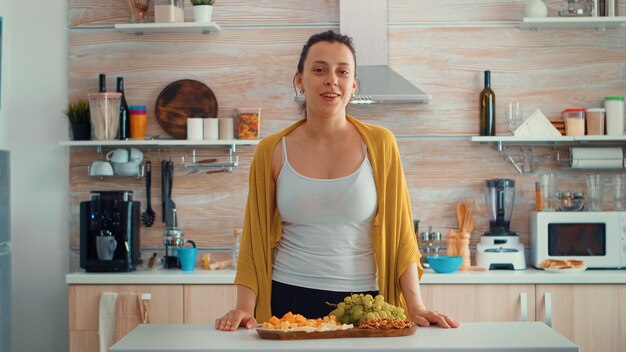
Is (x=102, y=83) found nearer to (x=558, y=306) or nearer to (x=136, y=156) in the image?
(x=136, y=156)

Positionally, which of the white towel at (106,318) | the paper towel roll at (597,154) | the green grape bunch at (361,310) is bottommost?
the white towel at (106,318)

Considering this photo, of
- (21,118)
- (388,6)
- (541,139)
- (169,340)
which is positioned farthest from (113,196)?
(169,340)

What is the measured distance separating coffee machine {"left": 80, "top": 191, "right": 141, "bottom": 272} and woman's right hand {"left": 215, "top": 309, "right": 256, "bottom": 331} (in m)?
1.99

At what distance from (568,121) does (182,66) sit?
186 cm

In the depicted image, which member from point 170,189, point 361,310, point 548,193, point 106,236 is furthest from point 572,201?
point 361,310

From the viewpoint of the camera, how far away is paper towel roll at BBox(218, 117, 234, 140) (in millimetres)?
4438

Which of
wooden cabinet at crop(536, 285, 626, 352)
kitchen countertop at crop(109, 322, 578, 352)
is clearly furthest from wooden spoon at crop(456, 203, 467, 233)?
kitchen countertop at crop(109, 322, 578, 352)

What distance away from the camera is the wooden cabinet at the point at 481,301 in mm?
4031

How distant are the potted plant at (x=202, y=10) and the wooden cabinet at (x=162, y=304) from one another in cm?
125

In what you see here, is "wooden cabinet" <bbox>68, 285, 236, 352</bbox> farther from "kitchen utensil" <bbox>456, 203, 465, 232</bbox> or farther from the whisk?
the whisk

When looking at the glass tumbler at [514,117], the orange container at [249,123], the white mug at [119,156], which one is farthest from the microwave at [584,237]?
the white mug at [119,156]

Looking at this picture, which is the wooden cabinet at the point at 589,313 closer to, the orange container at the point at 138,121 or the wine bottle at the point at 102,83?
the orange container at the point at 138,121

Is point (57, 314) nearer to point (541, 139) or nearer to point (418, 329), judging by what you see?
point (541, 139)

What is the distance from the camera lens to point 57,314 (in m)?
4.55
